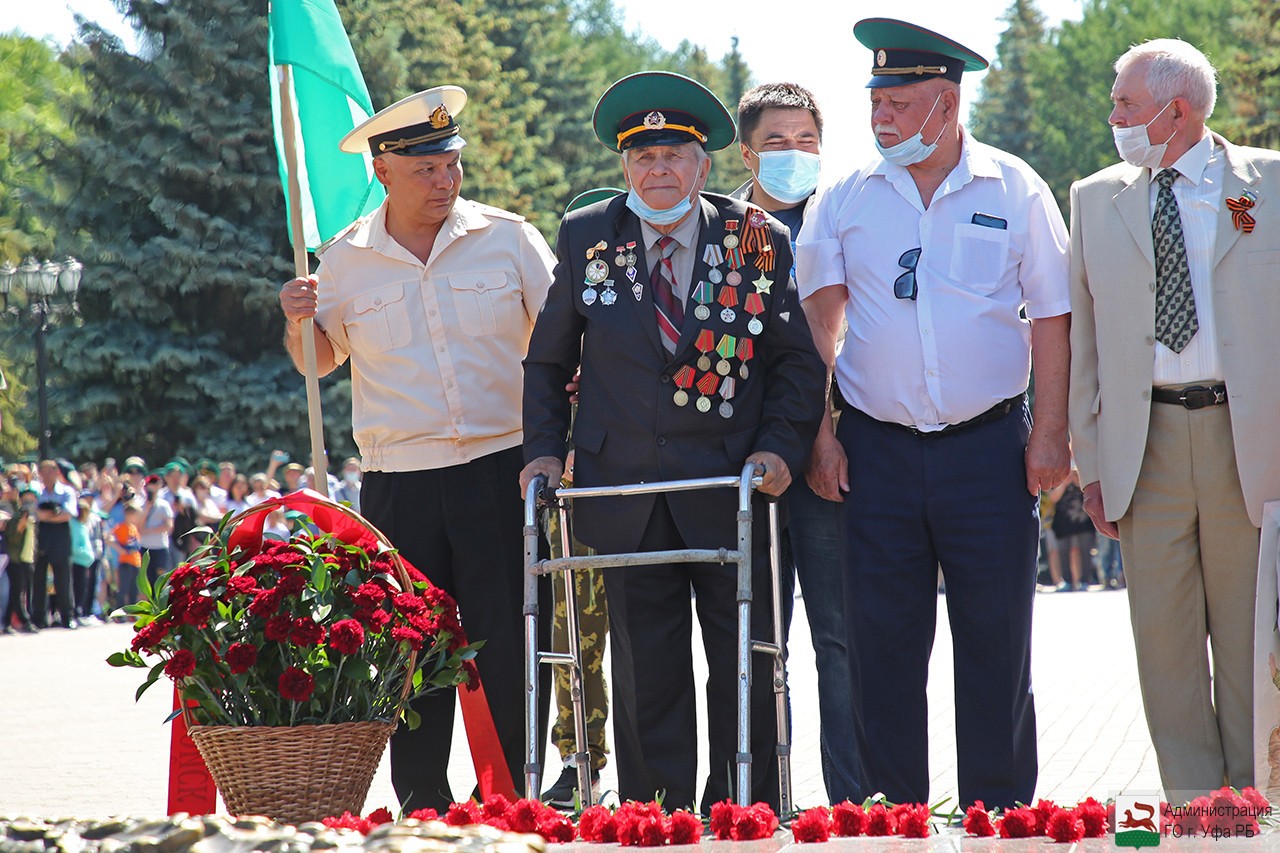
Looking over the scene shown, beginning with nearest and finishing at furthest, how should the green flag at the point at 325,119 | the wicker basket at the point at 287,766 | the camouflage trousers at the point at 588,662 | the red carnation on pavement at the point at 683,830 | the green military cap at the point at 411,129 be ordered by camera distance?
the red carnation on pavement at the point at 683,830
the wicker basket at the point at 287,766
the green military cap at the point at 411,129
the green flag at the point at 325,119
the camouflage trousers at the point at 588,662

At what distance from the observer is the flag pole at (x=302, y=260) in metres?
6.02

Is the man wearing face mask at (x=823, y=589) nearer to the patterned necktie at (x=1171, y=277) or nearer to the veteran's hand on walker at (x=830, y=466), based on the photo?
the veteran's hand on walker at (x=830, y=466)

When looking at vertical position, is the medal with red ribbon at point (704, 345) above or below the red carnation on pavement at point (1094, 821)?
above

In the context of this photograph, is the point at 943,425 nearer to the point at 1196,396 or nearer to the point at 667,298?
the point at 1196,396

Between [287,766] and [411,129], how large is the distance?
2.69 m

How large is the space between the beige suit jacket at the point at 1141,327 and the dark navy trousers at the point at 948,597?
281 mm

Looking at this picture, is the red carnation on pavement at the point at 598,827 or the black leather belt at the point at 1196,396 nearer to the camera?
the red carnation on pavement at the point at 598,827

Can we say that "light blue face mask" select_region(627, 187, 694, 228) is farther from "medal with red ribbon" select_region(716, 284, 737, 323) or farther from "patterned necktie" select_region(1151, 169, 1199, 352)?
"patterned necktie" select_region(1151, 169, 1199, 352)

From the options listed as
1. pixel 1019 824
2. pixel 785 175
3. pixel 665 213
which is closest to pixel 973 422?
pixel 665 213

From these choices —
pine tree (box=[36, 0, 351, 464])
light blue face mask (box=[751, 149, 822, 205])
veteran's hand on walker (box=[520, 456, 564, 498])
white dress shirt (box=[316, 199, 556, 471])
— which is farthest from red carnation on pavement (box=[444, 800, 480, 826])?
pine tree (box=[36, 0, 351, 464])

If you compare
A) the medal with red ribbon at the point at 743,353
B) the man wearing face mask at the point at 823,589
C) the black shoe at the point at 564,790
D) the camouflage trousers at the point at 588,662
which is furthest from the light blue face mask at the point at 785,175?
the black shoe at the point at 564,790

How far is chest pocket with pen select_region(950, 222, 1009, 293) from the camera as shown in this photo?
215 inches

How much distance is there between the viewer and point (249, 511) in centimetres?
477

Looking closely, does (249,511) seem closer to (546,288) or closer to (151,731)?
(546,288)
